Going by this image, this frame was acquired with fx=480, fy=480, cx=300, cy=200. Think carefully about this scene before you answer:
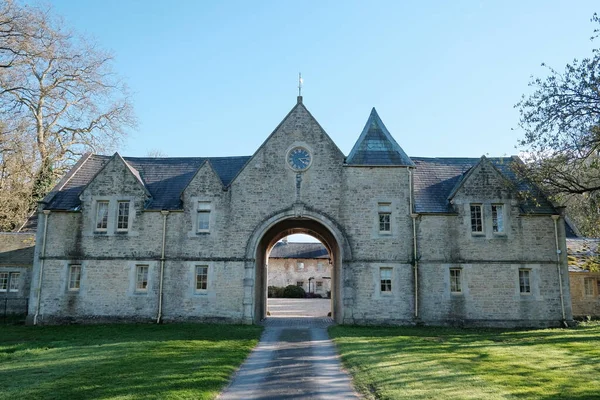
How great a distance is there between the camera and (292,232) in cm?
3048

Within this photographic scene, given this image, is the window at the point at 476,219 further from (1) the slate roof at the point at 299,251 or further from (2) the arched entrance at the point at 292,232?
(1) the slate roof at the point at 299,251

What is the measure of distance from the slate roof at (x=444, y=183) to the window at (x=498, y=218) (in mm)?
1152

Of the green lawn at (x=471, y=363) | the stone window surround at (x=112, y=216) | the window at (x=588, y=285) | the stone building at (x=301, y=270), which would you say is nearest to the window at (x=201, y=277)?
the stone window surround at (x=112, y=216)

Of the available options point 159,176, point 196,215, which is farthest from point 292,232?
point 159,176

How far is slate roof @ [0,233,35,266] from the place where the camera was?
97.8 feet

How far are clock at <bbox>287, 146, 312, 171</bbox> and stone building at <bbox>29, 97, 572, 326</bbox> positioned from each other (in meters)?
0.05

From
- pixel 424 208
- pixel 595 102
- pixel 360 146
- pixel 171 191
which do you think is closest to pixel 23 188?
pixel 171 191

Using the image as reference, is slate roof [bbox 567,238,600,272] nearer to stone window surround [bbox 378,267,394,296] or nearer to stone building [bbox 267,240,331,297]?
stone window surround [bbox 378,267,394,296]

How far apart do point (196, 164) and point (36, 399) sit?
20044 mm

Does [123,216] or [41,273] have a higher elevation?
[123,216]

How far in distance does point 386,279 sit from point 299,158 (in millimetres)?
7516

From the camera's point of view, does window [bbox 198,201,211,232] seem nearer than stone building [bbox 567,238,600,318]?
Yes

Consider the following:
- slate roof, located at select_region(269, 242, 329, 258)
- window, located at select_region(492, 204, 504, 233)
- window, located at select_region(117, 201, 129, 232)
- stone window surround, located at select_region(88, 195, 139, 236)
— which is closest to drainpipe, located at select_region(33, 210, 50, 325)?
stone window surround, located at select_region(88, 195, 139, 236)

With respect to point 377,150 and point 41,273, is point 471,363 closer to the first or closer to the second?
point 377,150
